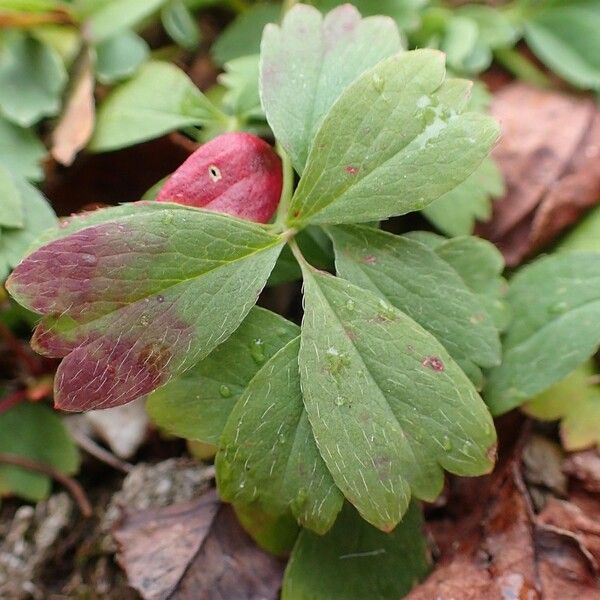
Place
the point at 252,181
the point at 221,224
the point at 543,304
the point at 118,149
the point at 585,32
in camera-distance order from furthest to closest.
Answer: the point at 585,32 → the point at 118,149 → the point at 543,304 → the point at 252,181 → the point at 221,224

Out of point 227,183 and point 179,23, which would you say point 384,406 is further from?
point 179,23

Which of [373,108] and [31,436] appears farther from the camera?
[31,436]

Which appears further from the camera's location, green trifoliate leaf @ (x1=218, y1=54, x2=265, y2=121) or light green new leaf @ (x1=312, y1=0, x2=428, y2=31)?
light green new leaf @ (x1=312, y1=0, x2=428, y2=31)

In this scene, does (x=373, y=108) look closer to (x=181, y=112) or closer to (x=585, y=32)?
(x=181, y=112)

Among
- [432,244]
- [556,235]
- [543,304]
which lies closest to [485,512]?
[543,304]

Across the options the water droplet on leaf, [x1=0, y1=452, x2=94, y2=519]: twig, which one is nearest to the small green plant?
the water droplet on leaf

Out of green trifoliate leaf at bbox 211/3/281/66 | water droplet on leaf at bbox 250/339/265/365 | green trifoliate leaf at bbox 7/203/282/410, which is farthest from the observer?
green trifoliate leaf at bbox 211/3/281/66

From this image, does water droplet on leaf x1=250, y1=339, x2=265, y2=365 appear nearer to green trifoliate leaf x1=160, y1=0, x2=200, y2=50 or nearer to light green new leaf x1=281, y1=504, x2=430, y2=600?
light green new leaf x1=281, y1=504, x2=430, y2=600

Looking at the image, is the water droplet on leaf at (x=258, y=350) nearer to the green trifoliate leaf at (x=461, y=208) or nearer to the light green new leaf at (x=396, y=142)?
the light green new leaf at (x=396, y=142)
